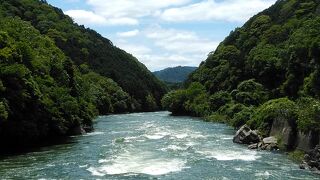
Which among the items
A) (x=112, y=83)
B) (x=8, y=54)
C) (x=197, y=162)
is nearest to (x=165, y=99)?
(x=112, y=83)

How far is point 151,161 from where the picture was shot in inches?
1938

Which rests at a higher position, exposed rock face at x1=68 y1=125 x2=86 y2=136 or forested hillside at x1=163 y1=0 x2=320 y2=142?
forested hillside at x1=163 y1=0 x2=320 y2=142

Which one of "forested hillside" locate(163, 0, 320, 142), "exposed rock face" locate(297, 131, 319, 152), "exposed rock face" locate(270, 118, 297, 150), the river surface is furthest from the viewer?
"forested hillside" locate(163, 0, 320, 142)

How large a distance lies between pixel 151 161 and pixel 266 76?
219ft

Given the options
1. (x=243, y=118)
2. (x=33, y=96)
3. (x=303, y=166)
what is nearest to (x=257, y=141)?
(x=303, y=166)

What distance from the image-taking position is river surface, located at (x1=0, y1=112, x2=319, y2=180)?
4262 cm

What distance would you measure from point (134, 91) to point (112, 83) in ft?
56.5

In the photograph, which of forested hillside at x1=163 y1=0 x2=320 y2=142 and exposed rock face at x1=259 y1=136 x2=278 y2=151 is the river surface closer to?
exposed rock face at x1=259 y1=136 x2=278 y2=151

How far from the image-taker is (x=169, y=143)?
6372cm

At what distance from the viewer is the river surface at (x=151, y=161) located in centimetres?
4262

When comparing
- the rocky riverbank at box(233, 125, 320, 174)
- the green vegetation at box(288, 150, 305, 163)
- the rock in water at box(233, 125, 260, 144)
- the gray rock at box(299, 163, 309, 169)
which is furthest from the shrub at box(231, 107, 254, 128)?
the gray rock at box(299, 163, 309, 169)

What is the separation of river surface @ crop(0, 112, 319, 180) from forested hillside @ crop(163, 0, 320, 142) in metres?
8.02

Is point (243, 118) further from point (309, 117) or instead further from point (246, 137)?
point (309, 117)

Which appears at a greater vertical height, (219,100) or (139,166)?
(219,100)
